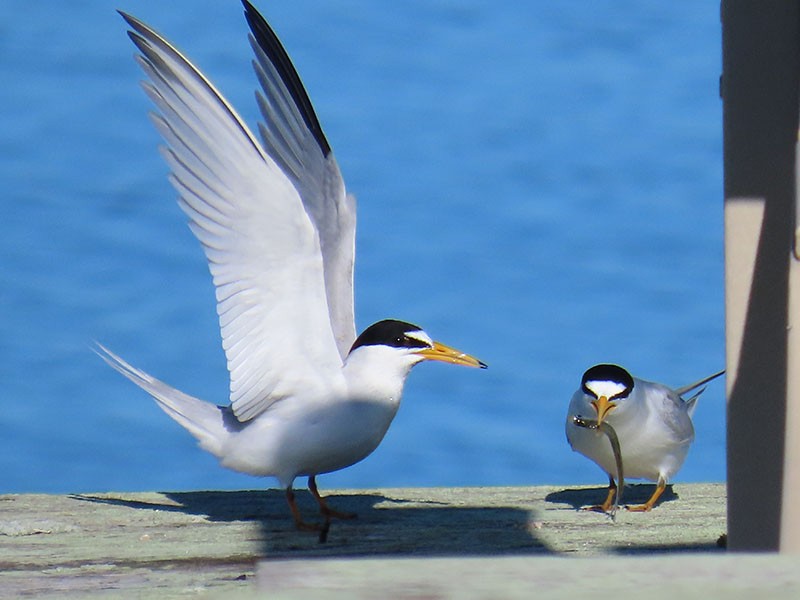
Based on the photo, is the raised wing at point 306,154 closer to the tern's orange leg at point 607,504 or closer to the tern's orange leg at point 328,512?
the tern's orange leg at point 328,512

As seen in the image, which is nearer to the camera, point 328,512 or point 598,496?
point 328,512

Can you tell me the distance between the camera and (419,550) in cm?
216

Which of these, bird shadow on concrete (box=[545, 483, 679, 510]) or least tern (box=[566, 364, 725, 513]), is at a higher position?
least tern (box=[566, 364, 725, 513])

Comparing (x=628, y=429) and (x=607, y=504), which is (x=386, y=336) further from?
Answer: (x=628, y=429)

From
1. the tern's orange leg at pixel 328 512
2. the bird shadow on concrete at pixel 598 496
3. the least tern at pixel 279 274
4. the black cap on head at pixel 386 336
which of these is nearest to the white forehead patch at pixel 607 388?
the bird shadow on concrete at pixel 598 496

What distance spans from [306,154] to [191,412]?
0.57 metres

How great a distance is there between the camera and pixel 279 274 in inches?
111

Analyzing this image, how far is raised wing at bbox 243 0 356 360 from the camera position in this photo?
2846 mm

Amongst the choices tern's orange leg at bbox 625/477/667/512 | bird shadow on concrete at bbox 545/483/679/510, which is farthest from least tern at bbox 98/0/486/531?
tern's orange leg at bbox 625/477/667/512

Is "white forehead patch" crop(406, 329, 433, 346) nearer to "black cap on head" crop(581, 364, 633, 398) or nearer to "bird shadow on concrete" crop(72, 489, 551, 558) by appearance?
"bird shadow on concrete" crop(72, 489, 551, 558)

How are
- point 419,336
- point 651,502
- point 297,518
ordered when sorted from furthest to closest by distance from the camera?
point 419,336 < point 651,502 < point 297,518

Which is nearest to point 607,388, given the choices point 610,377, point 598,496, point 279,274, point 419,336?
point 610,377

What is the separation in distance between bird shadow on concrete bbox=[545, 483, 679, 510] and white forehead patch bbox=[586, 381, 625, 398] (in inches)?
7.8

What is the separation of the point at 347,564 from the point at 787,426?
658mm
